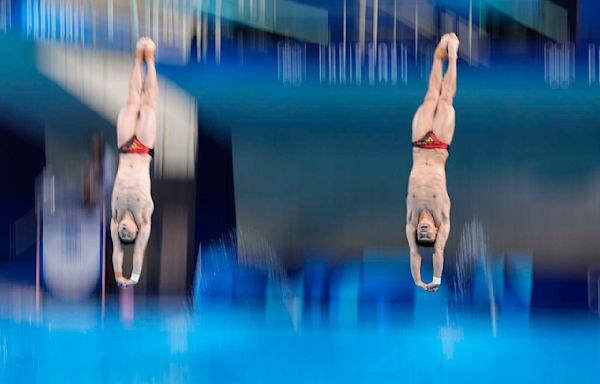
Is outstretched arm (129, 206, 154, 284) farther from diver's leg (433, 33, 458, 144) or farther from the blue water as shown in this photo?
diver's leg (433, 33, 458, 144)

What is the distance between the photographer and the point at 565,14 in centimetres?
876

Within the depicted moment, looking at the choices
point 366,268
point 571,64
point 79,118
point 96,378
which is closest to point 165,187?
point 79,118

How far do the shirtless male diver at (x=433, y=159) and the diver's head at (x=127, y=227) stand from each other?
8.60 ft

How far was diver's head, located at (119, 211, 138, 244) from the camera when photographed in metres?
7.96

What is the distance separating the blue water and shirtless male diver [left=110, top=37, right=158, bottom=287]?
99 cm

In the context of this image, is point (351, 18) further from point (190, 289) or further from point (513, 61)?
point (190, 289)

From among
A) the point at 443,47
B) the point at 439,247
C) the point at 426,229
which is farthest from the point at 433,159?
the point at 443,47

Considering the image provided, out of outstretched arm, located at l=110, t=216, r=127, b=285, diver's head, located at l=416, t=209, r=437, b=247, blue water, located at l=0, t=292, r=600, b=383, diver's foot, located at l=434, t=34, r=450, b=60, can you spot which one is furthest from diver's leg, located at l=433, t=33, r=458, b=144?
outstretched arm, located at l=110, t=216, r=127, b=285

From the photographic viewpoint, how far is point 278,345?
853 centimetres

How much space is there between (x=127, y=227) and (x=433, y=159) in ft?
9.63

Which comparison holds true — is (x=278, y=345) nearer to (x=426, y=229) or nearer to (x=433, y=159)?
(x=426, y=229)

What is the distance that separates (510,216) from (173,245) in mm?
4025

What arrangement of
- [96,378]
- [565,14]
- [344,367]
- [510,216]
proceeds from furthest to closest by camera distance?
[510,216] < [565,14] < [344,367] < [96,378]

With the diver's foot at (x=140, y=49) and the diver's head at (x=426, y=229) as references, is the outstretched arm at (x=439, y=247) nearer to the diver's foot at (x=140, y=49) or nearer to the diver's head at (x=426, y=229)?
the diver's head at (x=426, y=229)
